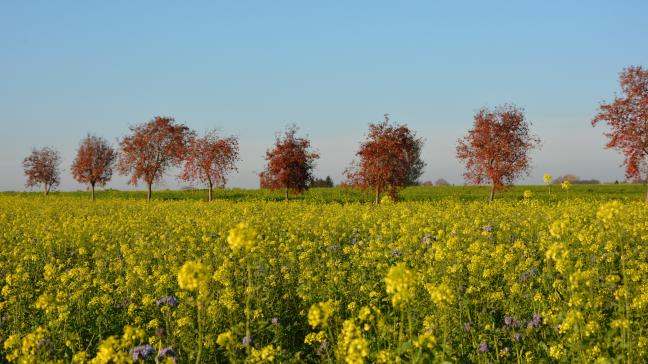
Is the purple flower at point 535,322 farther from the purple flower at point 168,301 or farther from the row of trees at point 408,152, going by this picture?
the row of trees at point 408,152

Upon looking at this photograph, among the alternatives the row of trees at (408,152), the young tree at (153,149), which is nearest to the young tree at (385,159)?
the row of trees at (408,152)

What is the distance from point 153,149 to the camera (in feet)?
145

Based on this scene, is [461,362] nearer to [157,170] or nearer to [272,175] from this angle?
[272,175]

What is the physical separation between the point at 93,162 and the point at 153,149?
12206 millimetres

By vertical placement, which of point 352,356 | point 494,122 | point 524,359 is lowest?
point 524,359

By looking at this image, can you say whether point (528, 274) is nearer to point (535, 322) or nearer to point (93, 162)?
point (535, 322)

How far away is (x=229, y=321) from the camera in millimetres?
6777

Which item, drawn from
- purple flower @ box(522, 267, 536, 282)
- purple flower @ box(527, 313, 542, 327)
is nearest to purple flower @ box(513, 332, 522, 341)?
purple flower @ box(527, 313, 542, 327)

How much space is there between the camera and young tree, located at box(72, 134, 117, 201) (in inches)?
2069

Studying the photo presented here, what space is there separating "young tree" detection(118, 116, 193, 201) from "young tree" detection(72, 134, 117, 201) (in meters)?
9.47

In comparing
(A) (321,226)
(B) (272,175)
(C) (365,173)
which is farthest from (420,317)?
(B) (272,175)

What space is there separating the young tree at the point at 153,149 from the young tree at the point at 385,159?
58.5 feet

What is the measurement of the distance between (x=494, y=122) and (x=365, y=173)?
341 inches

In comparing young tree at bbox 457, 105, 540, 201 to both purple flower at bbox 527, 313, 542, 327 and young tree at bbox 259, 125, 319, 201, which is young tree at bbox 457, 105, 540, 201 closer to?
young tree at bbox 259, 125, 319, 201
